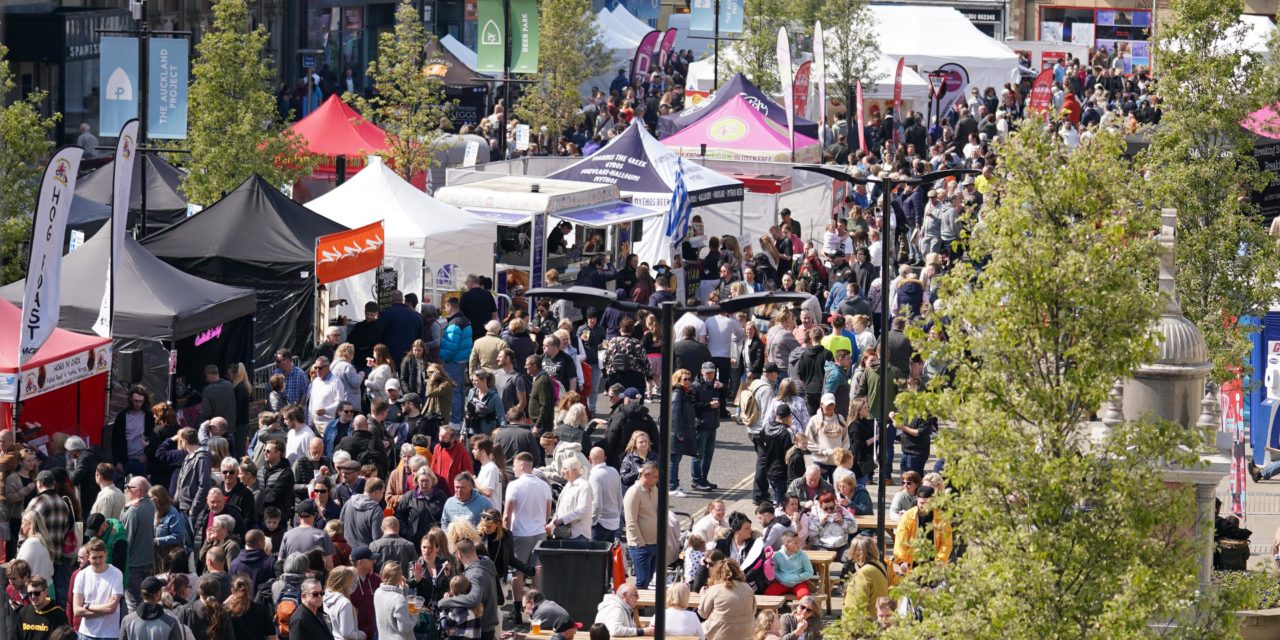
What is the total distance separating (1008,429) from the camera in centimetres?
1006

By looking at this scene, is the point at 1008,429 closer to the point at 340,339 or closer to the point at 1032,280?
the point at 1032,280

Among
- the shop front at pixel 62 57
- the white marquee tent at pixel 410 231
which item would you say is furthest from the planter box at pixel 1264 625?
the shop front at pixel 62 57

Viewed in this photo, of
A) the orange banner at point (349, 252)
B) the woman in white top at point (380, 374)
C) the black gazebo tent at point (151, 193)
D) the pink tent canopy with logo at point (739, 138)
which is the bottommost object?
the woman in white top at point (380, 374)

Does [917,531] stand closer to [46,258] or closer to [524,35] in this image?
[46,258]

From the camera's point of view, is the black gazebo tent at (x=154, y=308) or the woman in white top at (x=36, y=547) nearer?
the woman in white top at (x=36, y=547)

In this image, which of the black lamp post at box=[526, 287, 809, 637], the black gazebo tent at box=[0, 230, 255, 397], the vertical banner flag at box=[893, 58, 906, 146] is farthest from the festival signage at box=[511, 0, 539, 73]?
the black lamp post at box=[526, 287, 809, 637]

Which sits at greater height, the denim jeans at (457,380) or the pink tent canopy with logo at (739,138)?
the pink tent canopy with logo at (739,138)

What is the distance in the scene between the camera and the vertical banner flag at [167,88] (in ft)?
86.0

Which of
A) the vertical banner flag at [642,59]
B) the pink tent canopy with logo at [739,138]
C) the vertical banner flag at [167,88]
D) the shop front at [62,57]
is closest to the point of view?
the vertical banner flag at [167,88]

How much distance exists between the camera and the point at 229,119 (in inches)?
1130

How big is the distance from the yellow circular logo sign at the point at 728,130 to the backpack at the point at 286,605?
67.9ft

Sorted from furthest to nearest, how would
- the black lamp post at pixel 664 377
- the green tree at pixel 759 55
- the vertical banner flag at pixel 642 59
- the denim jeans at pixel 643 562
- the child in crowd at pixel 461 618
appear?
the vertical banner flag at pixel 642 59 < the green tree at pixel 759 55 < the denim jeans at pixel 643 562 < the child in crowd at pixel 461 618 < the black lamp post at pixel 664 377

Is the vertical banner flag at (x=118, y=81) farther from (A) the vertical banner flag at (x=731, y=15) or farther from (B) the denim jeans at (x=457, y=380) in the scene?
(A) the vertical banner flag at (x=731, y=15)

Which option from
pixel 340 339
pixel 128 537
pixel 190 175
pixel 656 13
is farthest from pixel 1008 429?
pixel 656 13
